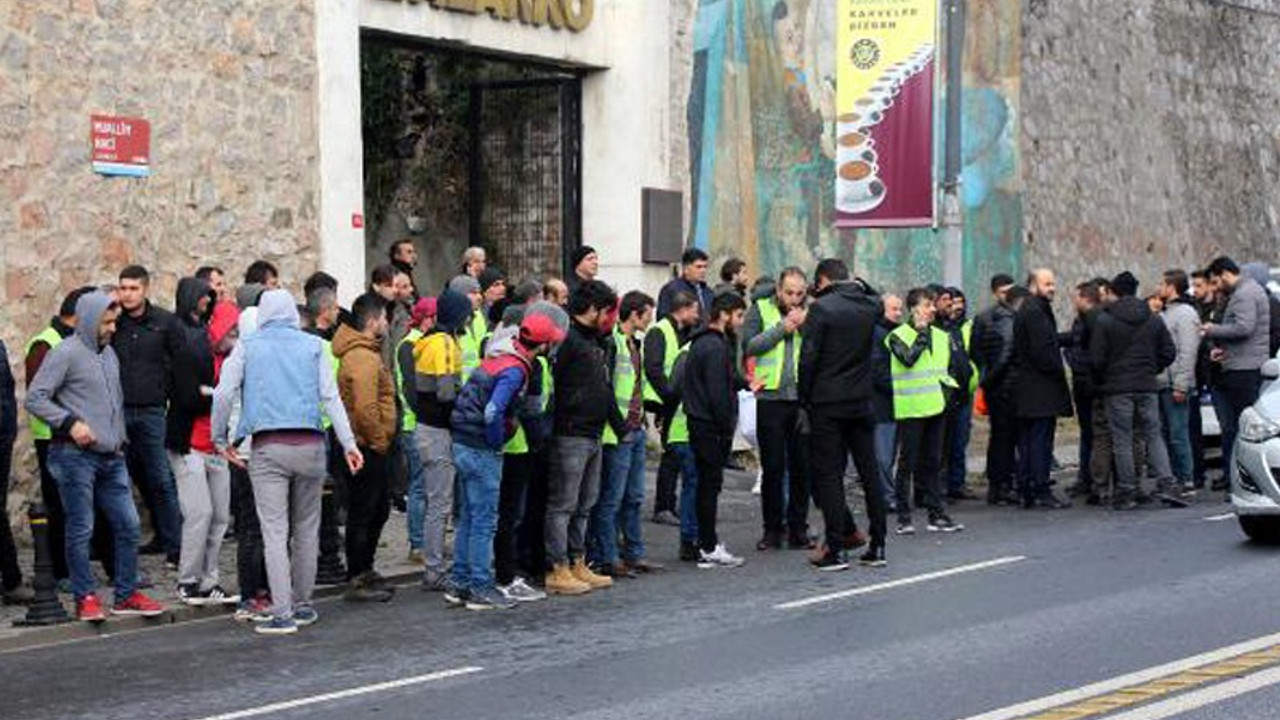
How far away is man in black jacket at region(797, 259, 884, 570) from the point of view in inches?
554

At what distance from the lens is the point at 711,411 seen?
14.6 m

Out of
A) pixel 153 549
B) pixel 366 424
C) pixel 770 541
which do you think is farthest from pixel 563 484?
pixel 153 549

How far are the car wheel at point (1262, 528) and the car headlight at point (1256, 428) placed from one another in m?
0.59

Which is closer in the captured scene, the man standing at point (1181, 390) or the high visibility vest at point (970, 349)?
the high visibility vest at point (970, 349)

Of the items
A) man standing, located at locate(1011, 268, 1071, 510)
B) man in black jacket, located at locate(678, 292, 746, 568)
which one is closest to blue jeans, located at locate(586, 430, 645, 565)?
man in black jacket, located at locate(678, 292, 746, 568)

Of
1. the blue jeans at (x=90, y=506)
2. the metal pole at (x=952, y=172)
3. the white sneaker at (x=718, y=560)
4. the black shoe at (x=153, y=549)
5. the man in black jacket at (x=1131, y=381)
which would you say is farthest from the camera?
the metal pole at (x=952, y=172)

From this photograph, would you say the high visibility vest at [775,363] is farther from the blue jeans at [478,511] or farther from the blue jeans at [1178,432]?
the blue jeans at [1178,432]

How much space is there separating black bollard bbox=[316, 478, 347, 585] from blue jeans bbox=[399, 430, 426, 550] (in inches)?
20.3

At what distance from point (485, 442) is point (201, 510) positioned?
5.63ft

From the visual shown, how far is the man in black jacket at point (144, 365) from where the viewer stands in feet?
44.1

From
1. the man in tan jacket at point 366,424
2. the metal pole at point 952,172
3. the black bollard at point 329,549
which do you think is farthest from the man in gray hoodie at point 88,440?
the metal pole at point 952,172

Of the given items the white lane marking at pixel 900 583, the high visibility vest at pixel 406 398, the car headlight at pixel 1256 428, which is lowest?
the white lane marking at pixel 900 583

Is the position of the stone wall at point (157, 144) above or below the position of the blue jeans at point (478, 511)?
above

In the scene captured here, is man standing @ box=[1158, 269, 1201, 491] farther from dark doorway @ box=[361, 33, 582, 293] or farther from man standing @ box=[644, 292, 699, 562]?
dark doorway @ box=[361, 33, 582, 293]
